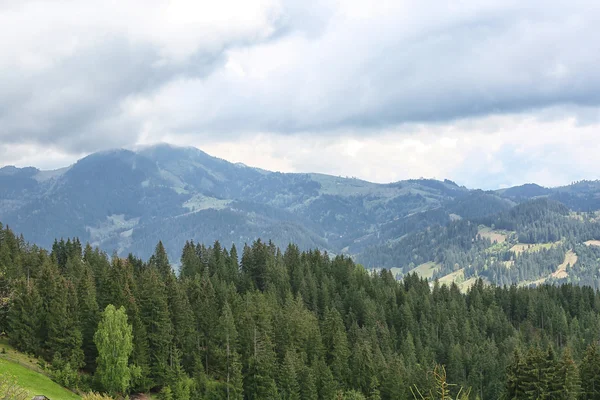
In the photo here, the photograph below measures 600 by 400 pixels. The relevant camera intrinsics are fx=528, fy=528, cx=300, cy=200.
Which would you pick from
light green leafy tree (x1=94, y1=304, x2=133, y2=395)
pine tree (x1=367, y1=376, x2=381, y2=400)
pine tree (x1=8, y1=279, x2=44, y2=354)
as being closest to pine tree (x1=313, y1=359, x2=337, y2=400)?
pine tree (x1=367, y1=376, x2=381, y2=400)

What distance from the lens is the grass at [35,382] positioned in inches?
2675

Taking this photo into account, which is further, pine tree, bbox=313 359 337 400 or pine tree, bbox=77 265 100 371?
pine tree, bbox=313 359 337 400

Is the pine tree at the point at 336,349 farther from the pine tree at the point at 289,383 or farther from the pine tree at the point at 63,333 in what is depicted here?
the pine tree at the point at 63,333

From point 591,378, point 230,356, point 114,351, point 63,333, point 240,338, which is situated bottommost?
point 591,378

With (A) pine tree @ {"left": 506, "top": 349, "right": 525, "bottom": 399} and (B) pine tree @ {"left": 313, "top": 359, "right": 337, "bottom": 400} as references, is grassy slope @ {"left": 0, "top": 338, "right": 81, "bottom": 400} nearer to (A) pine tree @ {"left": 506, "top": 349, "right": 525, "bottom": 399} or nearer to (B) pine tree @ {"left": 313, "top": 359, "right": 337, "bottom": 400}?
(B) pine tree @ {"left": 313, "top": 359, "right": 337, "bottom": 400}

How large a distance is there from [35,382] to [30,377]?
2.15 metres

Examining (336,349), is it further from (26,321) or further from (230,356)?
(26,321)

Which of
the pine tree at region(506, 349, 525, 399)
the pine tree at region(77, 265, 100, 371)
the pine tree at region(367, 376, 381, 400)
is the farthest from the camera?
the pine tree at region(367, 376, 381, 400)

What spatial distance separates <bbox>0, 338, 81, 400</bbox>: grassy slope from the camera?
68.2m

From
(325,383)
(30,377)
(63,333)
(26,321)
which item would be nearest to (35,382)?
(30,377)

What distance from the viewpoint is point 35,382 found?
2808 inches

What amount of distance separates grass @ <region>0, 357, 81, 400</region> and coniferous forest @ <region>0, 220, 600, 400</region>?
397 centimetres

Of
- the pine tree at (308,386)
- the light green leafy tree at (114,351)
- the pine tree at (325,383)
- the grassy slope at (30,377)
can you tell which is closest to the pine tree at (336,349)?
the pine tree at (325,383)

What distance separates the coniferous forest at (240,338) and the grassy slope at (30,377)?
125 inches
